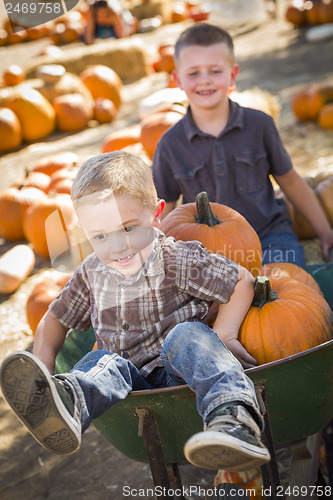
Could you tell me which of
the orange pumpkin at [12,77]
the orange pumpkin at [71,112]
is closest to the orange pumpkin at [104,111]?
the orange pumpkin at [71,112]

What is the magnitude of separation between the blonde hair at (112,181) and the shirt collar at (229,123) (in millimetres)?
1023

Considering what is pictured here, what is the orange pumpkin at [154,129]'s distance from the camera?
13.5 feet

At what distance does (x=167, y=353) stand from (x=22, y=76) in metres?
8.12

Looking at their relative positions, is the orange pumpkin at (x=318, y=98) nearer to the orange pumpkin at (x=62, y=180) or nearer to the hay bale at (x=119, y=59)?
the orange pumpkin at (x=62, y=180)

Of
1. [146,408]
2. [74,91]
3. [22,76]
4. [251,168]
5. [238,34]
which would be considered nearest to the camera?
[146,408]

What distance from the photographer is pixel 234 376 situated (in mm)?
1335

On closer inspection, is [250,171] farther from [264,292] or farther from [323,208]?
[264,292]

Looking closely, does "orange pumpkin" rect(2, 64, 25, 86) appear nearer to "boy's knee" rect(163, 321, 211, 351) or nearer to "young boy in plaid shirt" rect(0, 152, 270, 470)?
"young boy in plaid shirt" rect(0, 152, 270, 470)

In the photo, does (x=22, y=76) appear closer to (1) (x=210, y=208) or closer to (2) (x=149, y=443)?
(1) (x=210, y=208)

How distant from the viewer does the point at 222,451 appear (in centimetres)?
116

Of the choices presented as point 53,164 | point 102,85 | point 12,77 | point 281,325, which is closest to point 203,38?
point 281,325

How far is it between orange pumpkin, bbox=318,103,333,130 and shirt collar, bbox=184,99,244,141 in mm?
2920

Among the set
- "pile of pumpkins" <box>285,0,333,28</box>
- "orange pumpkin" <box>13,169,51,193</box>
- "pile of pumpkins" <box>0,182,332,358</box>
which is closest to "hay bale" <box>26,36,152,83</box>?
"pile of pumpkins" <box>285,0,333,28</box>

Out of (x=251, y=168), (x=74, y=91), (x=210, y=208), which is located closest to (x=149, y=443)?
(x=210, y=208)
